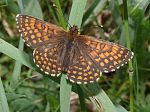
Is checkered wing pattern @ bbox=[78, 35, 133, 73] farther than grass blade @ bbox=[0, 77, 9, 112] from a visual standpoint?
Yes

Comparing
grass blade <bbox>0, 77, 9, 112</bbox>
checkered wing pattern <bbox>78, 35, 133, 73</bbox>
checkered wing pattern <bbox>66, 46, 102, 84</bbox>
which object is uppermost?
checkered wing pattern <bbox>78, 35, 133, 73</bbox>

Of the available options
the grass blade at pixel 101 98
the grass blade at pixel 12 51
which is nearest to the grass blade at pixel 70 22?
the grass blade at pixel 101 98

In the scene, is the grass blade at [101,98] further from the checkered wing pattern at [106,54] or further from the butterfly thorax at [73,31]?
the butterfly thorax at [73,31]

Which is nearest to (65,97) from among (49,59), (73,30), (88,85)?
(88,85)

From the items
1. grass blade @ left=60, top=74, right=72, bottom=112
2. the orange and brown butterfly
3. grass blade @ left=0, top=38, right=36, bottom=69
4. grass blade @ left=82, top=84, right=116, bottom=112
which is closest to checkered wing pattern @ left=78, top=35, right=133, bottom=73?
the orange and brown butterfly

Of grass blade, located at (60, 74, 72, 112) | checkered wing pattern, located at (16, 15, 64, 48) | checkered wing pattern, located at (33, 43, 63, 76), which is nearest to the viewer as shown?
grass blade, located at (60, 74, 72, 112)

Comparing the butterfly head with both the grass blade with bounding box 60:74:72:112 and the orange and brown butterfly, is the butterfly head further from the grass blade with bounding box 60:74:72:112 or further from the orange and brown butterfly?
the grass blade with bounding box 60:74:72:112

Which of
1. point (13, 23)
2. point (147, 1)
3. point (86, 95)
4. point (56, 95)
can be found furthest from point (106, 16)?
point (86, 95)

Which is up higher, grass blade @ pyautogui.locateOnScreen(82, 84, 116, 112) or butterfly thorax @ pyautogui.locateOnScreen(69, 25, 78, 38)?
butterfly thorax @ pyautogui.locateOnScreen(69, 25, 78, 38)
